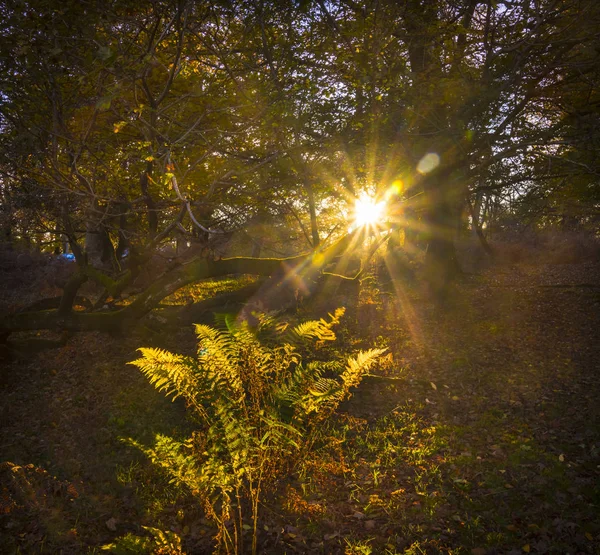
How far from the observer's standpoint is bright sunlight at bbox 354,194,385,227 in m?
11.4

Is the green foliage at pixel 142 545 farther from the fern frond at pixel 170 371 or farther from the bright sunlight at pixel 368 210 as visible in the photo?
the bright sunlight at pixel 368 210

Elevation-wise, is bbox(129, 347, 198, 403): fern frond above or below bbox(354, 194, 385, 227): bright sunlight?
below

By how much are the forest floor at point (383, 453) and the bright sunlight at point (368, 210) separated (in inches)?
116

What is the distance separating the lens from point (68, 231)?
30.6ft

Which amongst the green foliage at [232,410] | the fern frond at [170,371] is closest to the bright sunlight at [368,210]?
the green foliage at [232,410]

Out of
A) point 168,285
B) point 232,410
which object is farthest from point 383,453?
point 168,285

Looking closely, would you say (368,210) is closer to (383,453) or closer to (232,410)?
(383,453)

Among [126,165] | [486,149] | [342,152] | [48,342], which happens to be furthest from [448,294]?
[48,342]

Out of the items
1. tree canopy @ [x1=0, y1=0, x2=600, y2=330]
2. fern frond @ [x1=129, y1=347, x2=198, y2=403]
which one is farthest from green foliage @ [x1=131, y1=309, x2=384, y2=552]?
tree canopy @ [x1=0, y1=0, x2=600, y2=330]

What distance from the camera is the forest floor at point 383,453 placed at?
429 centimetres

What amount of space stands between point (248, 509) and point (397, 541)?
1.67m

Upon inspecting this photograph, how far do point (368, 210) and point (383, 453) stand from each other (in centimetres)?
771

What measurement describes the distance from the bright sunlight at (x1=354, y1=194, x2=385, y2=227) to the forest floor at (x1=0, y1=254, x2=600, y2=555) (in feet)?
9.64

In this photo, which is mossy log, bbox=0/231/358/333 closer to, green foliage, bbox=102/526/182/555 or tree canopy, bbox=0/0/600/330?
tree canopy, bbox=0/0/600/330
